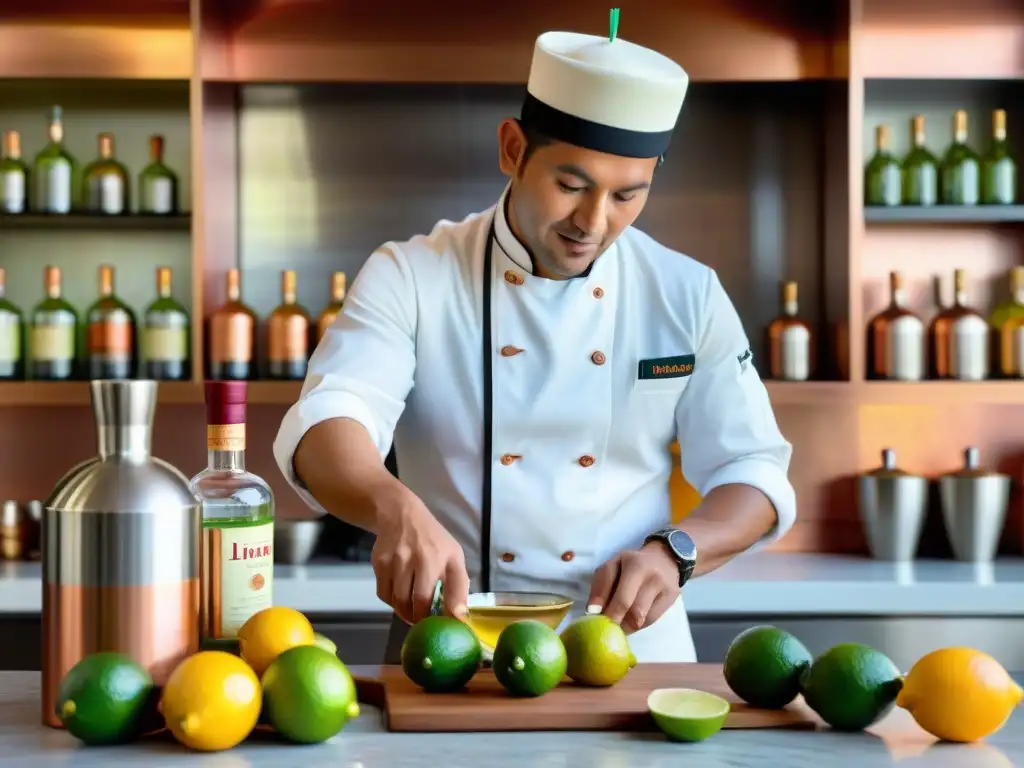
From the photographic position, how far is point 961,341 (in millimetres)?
2830

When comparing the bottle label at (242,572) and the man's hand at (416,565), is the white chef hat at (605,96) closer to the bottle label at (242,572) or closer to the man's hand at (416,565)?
the man's hand at (416,565)

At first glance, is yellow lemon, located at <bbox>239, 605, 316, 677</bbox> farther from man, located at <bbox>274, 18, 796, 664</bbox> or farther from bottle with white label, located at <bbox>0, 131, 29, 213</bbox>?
bottle with white label, located at <bbox>0, 131, 29, 213</bbox>

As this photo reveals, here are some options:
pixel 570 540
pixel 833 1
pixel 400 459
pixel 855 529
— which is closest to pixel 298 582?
pixel 400 459

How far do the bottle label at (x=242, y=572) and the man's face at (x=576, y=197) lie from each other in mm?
629

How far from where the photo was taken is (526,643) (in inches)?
40.9

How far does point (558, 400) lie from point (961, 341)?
1.47 meters

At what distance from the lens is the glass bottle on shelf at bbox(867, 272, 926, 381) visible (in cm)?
282

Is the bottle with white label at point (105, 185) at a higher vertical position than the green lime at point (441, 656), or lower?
higher

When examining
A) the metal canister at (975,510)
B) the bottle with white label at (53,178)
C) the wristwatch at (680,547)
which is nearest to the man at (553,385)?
the wristwatch at (680,547)

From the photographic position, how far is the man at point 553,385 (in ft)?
5.37

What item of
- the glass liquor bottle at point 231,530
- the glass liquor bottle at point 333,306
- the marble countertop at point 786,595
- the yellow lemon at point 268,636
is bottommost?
the marble countertop at point 786,595

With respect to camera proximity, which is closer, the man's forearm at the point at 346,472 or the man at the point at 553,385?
the man's forearm at the point at 346,472

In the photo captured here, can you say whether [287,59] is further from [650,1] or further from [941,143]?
[941,143]

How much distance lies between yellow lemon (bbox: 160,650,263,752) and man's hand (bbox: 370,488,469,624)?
0.29 meters
